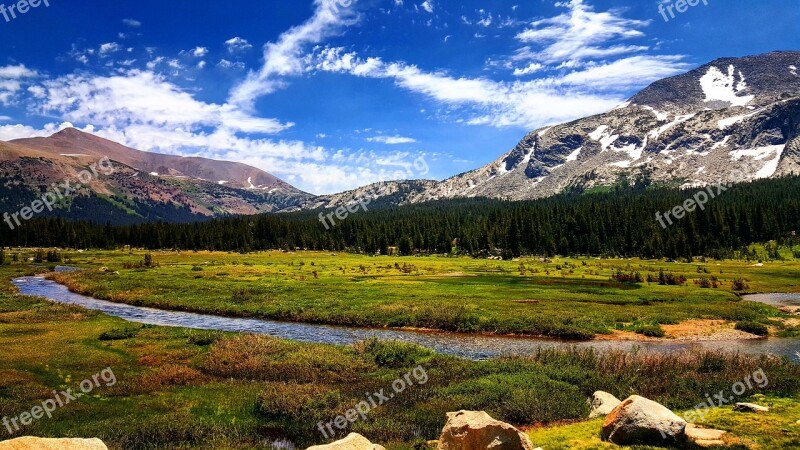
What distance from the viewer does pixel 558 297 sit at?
67125 millimetres

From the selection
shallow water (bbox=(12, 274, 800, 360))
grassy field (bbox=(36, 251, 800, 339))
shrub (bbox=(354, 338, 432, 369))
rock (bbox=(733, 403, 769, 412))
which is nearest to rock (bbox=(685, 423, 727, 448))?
rock (bbox=(733, 403, 769, 412))

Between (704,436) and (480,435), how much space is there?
942 cm

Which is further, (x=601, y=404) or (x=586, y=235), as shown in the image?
(x=586, y=235)

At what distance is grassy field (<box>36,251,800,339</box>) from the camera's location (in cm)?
5138

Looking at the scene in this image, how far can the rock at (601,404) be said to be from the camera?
2264 centimetres

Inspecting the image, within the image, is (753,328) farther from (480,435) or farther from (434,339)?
(480,435)

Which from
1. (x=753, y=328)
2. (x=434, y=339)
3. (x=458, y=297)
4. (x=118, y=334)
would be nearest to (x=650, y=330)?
(x=753, y=328)

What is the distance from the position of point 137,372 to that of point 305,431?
1604 cm

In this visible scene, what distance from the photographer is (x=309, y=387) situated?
90.6 ft

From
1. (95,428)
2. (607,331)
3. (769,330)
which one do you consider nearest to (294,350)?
(95,428)

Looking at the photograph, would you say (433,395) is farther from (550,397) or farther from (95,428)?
(95,428)

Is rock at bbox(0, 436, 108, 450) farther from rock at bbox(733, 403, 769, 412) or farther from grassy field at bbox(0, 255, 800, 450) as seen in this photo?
rock at bbox(733, 403, 769, 412)

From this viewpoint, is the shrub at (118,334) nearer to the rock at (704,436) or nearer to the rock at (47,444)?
the rock at (47,444)

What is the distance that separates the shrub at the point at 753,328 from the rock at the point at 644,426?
38.8 metres
